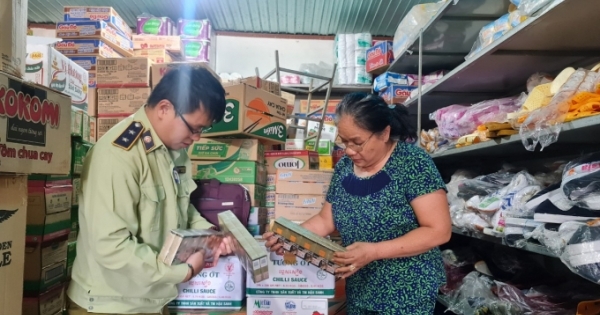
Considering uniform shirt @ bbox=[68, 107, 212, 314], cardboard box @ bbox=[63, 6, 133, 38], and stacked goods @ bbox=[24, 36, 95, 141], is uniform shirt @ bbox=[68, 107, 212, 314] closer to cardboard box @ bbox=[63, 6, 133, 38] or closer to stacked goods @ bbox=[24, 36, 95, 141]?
stacked goods @ bbox=[24, 36, 95, 141]

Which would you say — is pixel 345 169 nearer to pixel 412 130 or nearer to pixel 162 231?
pixel 412 130

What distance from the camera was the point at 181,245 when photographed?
136cm

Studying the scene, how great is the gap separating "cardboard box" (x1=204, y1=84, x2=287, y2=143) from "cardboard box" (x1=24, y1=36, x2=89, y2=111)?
0.87 meters

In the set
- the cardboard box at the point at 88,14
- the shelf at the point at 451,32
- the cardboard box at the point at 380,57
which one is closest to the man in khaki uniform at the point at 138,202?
the shelf at the point at 451,32

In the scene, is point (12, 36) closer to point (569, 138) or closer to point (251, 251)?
point (251, 251)

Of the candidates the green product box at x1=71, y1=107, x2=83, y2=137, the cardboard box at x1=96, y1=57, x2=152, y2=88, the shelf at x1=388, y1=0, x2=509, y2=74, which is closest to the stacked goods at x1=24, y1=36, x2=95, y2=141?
the green product box at x1=71, y1=107, x2=83, y2=137

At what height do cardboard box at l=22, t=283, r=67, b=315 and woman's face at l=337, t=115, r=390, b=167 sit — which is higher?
woman's face at l=337, t=115, r=390, b=167

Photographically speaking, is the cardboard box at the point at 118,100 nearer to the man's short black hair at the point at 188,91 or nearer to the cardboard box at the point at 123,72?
the cardboard box at the point at 123,72

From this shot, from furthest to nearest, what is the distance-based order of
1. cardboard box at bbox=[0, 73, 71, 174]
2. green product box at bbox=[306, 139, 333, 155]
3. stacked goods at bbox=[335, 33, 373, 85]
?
stacked goods at bbox=[335, 33, 373, 85], green product box at bbox=[306, 139, 333, 155], cardboard box at bbox=[0, 73, 71, 174]

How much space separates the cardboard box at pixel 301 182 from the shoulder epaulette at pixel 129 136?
1358 millimetres

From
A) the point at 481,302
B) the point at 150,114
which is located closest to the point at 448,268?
the point at 481,302

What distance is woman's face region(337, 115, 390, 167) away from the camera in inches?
64.3

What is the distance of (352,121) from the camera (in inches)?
65.2

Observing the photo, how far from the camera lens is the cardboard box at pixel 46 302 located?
1754mm
